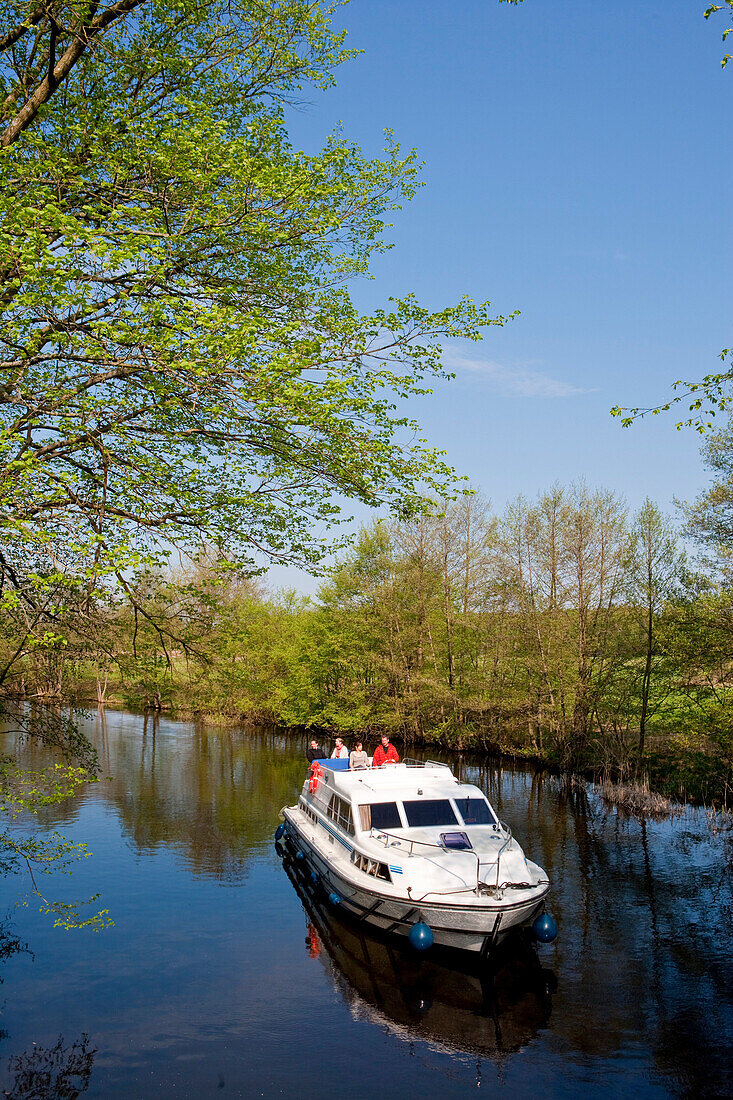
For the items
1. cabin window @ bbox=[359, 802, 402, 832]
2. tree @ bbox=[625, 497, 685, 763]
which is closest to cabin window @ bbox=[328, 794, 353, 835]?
cabin window @ bbox=[359, 802, 402, 832]

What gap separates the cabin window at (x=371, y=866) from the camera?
14.2 metres

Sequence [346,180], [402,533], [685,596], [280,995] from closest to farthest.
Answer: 1. [346,180]
2. [280,995]
3. [685,596]
4. [402,533]

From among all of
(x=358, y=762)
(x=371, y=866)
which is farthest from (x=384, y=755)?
(x=371, y=866)

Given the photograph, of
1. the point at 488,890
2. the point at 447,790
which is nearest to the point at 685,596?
the point at 447,790

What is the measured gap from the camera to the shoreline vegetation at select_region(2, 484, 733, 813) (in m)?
11.4

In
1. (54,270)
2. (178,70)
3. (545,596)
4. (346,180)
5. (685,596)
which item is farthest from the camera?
(545,596)

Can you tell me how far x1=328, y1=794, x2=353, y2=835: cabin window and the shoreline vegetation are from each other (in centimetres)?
399

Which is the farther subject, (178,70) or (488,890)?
(488,890)

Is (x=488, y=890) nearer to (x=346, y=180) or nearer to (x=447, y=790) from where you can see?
(x=447, y=790)

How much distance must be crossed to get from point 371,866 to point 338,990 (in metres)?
2.43

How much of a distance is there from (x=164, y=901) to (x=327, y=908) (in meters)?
3.70

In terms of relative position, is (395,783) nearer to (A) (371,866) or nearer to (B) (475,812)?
(B) (475,812)

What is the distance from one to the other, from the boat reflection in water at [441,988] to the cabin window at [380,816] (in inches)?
78.4

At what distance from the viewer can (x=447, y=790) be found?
16406mm
